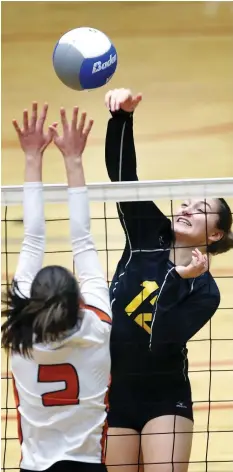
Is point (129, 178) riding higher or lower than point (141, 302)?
higher

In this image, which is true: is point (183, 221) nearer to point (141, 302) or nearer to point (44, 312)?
point (141, 302)

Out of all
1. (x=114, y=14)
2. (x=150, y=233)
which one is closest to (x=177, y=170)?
(x=114, y=14)

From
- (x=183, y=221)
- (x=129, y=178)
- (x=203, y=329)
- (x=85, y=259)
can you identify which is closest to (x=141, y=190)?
(x=129, y=178)

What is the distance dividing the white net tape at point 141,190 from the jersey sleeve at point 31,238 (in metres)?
0.24

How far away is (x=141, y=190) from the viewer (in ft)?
7.48

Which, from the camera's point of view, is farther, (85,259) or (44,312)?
(85,259)

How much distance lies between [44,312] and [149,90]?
3631 millimetres

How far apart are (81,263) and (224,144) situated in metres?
3.12

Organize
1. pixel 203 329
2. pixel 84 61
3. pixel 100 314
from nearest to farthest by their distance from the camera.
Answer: pixel 100 314
pixel 84 61
pixel 203 329

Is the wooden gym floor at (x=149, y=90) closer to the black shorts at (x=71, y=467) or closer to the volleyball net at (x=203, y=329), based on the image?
the volleyball net at (x=203, y=329)

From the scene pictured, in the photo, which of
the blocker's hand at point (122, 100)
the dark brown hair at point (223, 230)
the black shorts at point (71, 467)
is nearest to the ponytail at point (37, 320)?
the black shorts at point (71, 467)

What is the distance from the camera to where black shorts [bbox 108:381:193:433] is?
233 cm

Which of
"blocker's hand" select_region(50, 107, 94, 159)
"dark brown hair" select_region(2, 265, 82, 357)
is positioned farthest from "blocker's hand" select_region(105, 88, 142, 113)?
"dark brown hair" select_region(2, 265, 82, 357)

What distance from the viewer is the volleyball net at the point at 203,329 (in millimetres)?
2287
